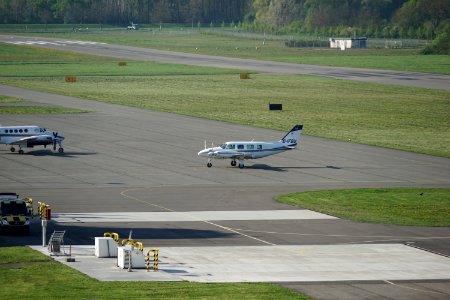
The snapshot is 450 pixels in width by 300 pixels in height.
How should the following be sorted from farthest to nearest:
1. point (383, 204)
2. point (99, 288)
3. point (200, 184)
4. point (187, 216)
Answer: point (200, 184) < point (383, 204) < point (187, 216) < point (99, 288)

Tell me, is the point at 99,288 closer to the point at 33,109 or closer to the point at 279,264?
the point at 279,264

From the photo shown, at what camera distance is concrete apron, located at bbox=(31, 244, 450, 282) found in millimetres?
60344

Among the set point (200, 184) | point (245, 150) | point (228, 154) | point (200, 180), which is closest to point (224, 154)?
point (228, 154)

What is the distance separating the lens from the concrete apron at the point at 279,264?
2376 inches

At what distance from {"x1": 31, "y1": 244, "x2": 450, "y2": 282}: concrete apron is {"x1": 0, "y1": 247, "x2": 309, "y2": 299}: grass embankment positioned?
50.2 inches

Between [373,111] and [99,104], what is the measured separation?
125ft

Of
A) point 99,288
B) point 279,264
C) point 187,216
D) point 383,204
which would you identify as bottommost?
point 383,204

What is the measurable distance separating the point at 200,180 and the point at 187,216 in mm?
16201

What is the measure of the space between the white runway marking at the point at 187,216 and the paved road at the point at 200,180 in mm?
1074

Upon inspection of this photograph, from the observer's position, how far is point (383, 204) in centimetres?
8344

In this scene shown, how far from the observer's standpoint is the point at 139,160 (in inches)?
4102

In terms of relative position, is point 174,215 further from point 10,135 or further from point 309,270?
point 10,135

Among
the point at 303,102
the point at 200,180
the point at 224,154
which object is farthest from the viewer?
the point at 303,102

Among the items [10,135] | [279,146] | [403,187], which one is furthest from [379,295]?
[10,135]
